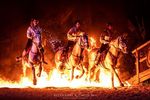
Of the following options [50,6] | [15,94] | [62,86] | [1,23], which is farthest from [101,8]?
[15,94]

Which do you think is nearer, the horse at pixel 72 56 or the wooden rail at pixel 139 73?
the horse at pixel 72 56

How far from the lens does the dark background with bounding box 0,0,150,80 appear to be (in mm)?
26234

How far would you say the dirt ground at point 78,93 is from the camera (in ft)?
55.0

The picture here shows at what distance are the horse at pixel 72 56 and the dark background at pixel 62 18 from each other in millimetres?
3628

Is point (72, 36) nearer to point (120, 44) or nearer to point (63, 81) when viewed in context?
point (63, 81)

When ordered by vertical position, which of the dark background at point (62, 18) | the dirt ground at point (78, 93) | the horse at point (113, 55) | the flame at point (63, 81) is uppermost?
the dark background at point (62, 18)

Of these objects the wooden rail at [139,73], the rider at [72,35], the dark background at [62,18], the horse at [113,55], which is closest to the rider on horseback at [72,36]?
the rider at [72,35]

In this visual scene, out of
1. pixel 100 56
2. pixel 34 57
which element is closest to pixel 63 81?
pixel 34 57

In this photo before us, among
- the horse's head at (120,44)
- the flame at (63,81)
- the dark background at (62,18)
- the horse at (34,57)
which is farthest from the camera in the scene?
the dark background at (62,18)

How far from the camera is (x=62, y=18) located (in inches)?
1068

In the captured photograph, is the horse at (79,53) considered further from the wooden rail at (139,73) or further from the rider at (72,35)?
the wooden rail at (139,73)

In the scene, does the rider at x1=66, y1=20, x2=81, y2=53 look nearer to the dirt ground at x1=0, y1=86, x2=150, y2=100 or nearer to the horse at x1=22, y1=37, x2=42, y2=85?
the horse at x1=22, y1=37, x2=42, y2=85

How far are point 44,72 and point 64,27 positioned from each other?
4.47m

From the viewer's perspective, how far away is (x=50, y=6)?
28.4m
